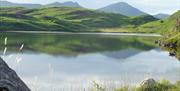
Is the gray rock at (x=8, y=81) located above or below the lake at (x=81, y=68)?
above

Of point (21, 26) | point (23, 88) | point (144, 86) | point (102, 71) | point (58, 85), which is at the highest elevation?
point (23, 88)

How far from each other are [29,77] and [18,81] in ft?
93.0

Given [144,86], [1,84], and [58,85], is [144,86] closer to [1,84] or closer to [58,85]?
[58,85]

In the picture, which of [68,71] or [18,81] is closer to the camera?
[18,81]

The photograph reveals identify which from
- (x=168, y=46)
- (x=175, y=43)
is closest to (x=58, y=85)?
(x=175, y=43)

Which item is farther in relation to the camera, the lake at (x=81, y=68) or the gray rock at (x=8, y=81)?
the lake at (x=81, y=68)

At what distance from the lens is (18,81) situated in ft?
25.1

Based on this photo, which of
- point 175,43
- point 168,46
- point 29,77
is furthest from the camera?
point 168,46

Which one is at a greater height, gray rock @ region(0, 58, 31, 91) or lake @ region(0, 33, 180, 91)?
gray rock @ region(0, 58, 31, 91)

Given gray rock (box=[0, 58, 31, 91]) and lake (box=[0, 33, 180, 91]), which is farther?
lake (box=[0, 33, 180, 91])

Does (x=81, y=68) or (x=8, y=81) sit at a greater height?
(x=8, y=81)

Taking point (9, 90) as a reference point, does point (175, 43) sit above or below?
below

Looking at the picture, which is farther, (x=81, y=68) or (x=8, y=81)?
(x=81, y=68)

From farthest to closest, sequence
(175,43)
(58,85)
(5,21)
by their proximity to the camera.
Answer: (5,21), (175,43), (58,85)
